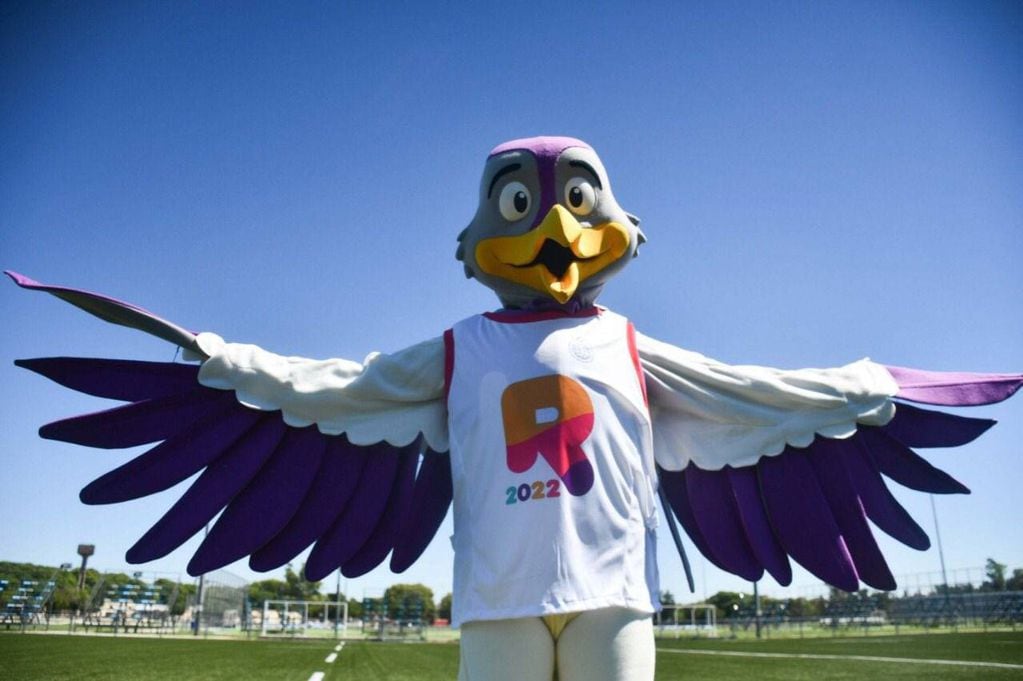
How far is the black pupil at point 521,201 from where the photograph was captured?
271cm

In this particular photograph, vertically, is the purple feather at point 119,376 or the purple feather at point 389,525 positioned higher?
the purple feather at point 119,376

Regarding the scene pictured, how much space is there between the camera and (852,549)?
2.84 m

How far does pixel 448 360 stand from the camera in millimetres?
2727

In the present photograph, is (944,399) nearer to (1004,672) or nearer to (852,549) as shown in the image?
(852,549)

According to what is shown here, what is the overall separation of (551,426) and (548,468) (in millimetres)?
144

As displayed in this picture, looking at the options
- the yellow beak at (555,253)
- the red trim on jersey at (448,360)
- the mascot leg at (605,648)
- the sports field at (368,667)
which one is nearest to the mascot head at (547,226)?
the yellow beak at (555,253)

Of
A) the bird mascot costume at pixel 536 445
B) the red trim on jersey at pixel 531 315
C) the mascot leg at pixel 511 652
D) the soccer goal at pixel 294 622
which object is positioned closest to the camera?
the mascot leg at pixel 511 652

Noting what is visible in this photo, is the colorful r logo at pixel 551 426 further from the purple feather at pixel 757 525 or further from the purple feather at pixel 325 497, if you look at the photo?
the purple feather at pixel 757 525

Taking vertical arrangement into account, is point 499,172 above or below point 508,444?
above

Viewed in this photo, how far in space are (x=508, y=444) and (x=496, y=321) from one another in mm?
522

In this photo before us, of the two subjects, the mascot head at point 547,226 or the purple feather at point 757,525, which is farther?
the purple feather at point 757,525

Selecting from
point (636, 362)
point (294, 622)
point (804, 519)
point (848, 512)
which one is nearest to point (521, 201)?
point (636, 362)

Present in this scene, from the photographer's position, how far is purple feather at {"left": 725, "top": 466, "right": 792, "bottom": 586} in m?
2.88

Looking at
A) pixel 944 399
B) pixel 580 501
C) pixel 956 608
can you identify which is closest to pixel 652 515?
pixel 580 501
